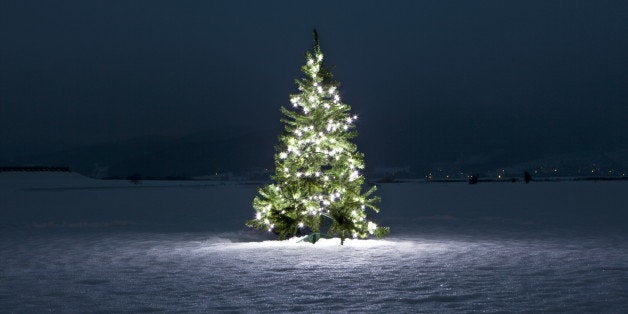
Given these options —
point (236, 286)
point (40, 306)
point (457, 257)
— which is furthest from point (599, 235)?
point (40, 306)

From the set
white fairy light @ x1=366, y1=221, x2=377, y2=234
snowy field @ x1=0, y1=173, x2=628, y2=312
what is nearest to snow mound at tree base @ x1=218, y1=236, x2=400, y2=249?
snowy field @ x1=0, y1=173, x2=628, y2=312

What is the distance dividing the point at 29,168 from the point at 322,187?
74938 mm

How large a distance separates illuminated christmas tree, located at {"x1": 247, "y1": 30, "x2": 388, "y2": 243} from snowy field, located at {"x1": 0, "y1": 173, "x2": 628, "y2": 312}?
2.82 feet

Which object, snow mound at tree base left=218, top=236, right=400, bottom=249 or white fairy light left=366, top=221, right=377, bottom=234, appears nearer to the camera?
snow mound at tree base left=218, top=236, right=400, bottom=249

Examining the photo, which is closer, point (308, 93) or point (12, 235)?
point (308, 93)

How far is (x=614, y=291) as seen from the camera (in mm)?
11445

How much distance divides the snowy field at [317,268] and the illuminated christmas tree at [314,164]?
2.82ft

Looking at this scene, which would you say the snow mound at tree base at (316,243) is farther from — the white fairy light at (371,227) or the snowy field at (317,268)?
the white fairy light at (371,227)

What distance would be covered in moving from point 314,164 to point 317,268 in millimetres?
5971

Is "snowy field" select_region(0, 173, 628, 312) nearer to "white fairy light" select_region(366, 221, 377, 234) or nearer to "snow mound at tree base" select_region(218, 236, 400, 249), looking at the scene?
"snow mound at tree base" select_region(218, 236, 400, 249)

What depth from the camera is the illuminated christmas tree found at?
19703mm

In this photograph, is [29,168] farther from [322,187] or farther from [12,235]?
[322,187]

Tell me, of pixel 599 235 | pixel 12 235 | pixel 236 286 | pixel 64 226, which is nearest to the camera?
pixel 236 286

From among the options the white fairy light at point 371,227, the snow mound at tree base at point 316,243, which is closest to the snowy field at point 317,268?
the snow mound at tree base at point 316,243
